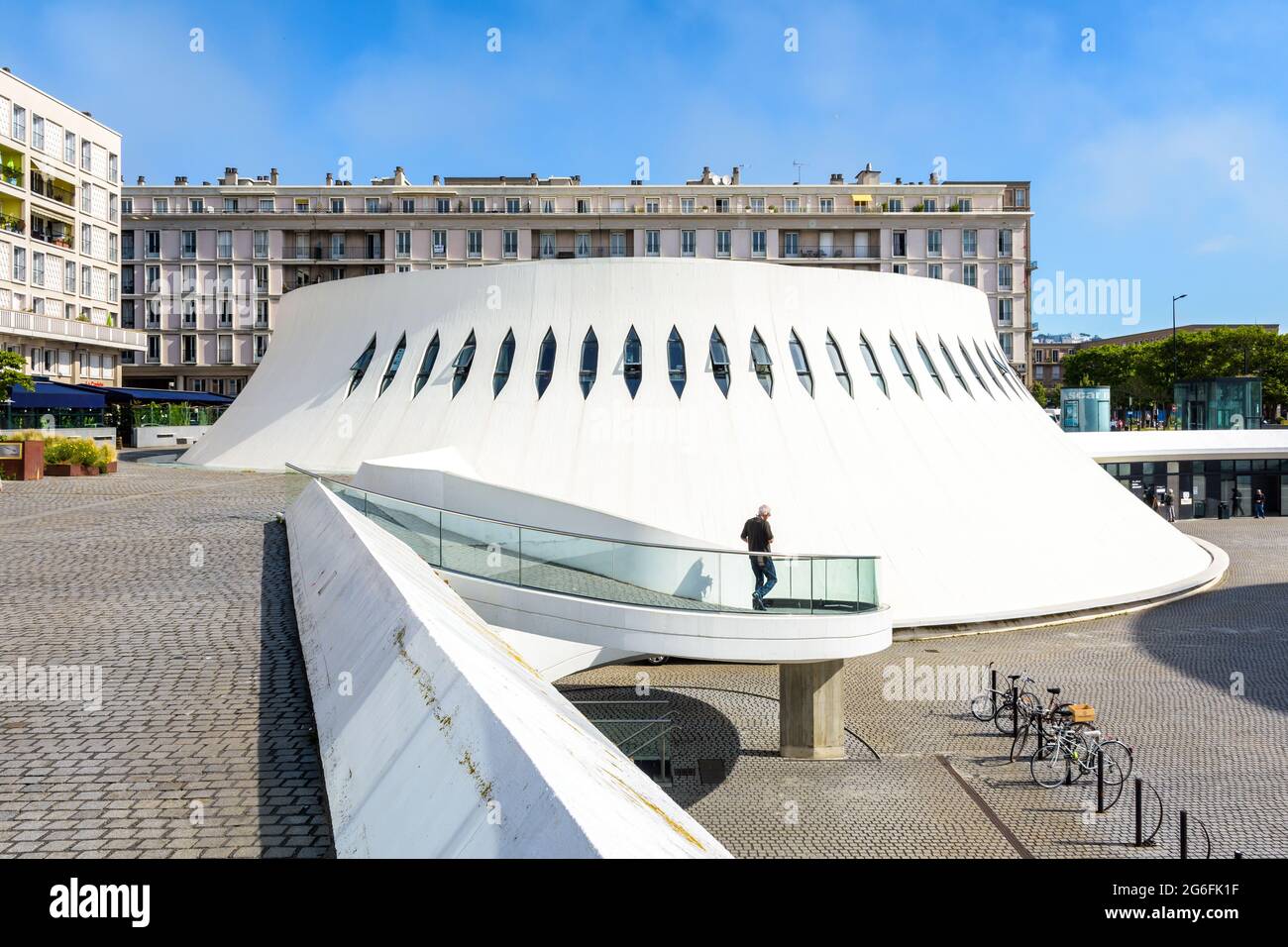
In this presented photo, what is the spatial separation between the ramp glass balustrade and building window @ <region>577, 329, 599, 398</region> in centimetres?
1468

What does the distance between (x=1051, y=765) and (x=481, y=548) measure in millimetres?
9266

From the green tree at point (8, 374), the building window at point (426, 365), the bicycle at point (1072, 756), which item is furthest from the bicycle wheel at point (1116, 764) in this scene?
the green tree at point (8, 374)

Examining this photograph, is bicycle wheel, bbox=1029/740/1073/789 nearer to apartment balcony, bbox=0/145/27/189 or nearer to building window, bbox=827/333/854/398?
building window, bbox=827/333/854/398

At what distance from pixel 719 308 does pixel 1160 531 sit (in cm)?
1598

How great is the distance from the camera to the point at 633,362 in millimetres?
28125

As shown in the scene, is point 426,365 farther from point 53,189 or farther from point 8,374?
point 53,189

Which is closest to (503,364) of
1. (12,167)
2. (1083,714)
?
(1083,714)

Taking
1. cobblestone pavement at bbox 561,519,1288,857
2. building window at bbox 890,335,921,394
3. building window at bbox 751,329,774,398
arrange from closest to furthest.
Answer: cobblestone pavement at bbox 561,519,1288,857 < building window at bbox 751,329,774,398 < building window at bbox 890,335,921,394

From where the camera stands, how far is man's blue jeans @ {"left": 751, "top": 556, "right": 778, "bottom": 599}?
13.5m

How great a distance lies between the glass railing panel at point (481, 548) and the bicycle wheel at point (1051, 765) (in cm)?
830

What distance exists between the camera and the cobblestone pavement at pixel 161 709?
473 centimetres

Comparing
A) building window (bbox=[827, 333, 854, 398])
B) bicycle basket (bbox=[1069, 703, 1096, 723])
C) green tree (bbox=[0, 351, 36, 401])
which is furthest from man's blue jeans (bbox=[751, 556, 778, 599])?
green tree (bbox=[0, 351, 36, 401])
